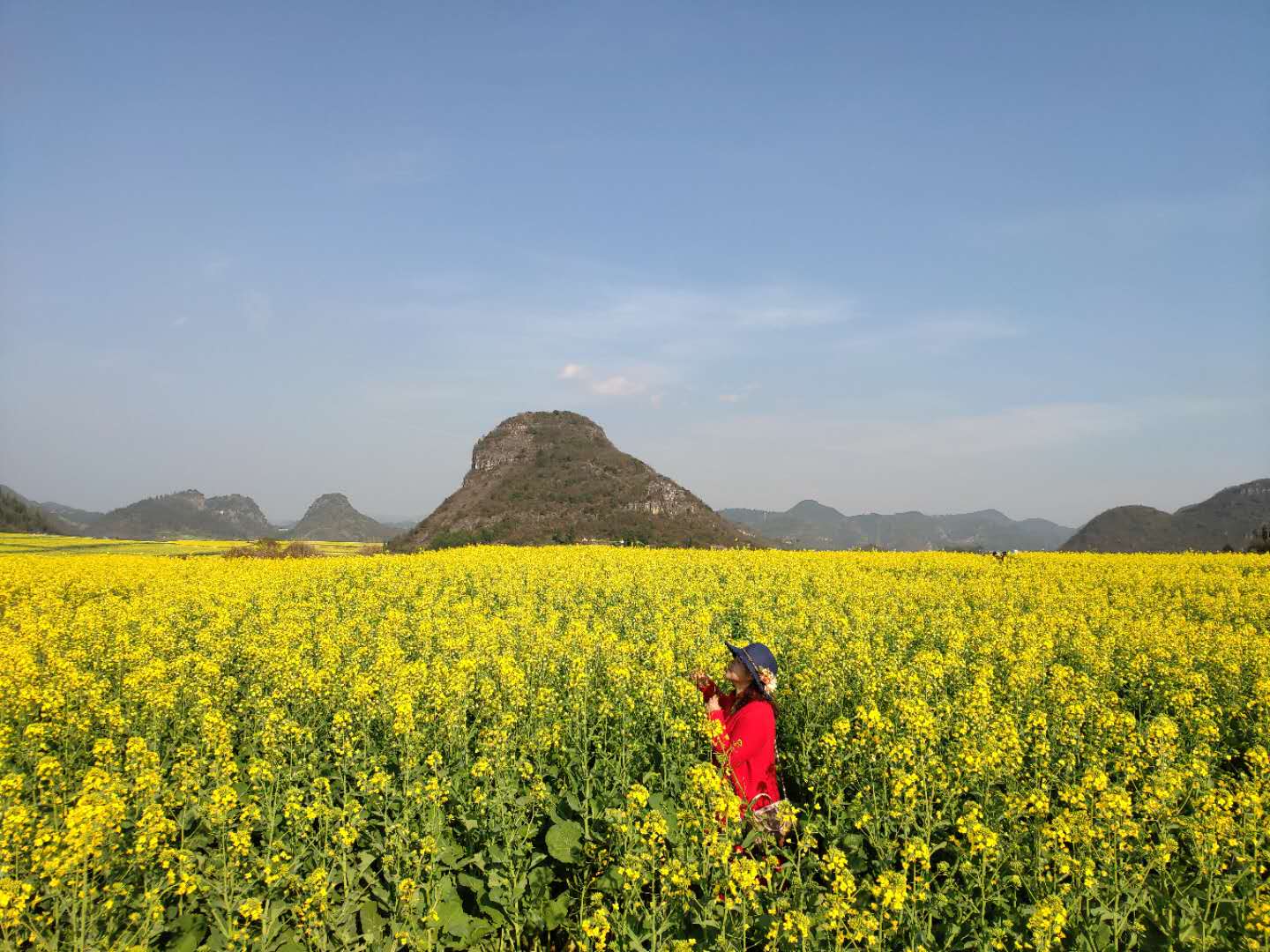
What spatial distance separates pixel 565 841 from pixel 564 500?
10204 centimetres

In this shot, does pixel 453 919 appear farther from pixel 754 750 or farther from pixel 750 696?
pixel 750 696

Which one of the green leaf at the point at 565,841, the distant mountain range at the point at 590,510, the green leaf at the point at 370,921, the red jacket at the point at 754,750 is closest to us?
the green leaf at the point at 370,921

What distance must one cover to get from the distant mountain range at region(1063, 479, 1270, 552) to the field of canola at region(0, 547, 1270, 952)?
91.6 meters

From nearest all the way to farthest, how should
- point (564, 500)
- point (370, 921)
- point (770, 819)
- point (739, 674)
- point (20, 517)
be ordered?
1. point (370, 921)
2. point (770, 819)
3. point (739, 674)
4. point (20, 517)
5. point (564, 500)

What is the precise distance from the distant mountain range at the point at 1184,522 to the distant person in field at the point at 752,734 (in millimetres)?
93871

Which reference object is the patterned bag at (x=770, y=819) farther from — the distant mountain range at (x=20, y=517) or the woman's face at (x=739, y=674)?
the distant mountain range at (x=20, y=517)

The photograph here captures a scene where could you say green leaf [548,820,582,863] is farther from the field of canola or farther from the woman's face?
the woman's face

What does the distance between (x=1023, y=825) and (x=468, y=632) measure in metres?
8.14

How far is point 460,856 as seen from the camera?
5.66 meters

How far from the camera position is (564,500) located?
10706 cm

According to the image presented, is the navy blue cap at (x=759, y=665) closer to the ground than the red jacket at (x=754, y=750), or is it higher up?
higher up

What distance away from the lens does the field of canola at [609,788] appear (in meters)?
4.35

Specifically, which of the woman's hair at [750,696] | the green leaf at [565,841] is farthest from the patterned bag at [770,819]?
the green leaf at [565,841]

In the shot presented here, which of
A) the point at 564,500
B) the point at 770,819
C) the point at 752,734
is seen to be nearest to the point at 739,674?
the point at 752,734
